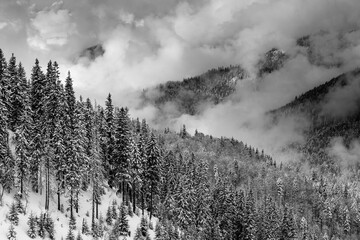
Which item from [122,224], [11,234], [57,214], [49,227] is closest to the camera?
[11,234]

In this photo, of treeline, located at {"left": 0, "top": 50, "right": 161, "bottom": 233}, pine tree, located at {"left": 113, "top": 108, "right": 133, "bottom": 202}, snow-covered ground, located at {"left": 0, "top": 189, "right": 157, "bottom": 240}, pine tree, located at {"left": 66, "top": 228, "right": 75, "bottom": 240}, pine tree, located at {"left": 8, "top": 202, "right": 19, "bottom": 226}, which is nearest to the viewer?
snow-covered ground, located at {"left": 0, "top": 189, "right": 157, "bottom": 240}

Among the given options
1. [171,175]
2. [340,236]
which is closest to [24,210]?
[171,175]

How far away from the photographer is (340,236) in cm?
19025

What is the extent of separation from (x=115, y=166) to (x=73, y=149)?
14.4 meters

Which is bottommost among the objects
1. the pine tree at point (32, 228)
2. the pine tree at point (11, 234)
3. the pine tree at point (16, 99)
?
the pine tree at point (11, 234)

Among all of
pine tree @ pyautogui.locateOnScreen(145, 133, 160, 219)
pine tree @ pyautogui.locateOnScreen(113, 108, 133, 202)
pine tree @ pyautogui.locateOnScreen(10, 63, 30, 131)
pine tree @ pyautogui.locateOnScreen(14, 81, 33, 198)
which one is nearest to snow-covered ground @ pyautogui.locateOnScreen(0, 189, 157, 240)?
pine tree @ pyautogui.locateOnScreen(14, 81, 33, 198)

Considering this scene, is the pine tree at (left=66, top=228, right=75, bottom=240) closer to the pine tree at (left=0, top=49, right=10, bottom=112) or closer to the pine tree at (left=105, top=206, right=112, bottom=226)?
the pine tree at (left=105, top=206, right=112, bottom=226)

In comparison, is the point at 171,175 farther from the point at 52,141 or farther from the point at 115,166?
A: the point at 52,141

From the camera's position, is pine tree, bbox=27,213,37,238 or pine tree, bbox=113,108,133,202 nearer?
pine tree, bbox=27,213,37,238

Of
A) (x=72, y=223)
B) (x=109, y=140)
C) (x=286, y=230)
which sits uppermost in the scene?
(x=109, y=140)

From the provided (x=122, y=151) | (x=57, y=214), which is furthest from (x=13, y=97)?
(x=57, y=214)

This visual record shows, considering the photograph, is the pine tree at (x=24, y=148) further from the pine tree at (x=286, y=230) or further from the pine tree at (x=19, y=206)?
the pine tree at (x=286, y=230)

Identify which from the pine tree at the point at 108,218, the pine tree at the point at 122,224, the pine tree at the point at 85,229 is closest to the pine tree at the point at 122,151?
the pine tree at the point at 108,218

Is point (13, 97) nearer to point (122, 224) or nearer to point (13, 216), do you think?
point (13, 216)
